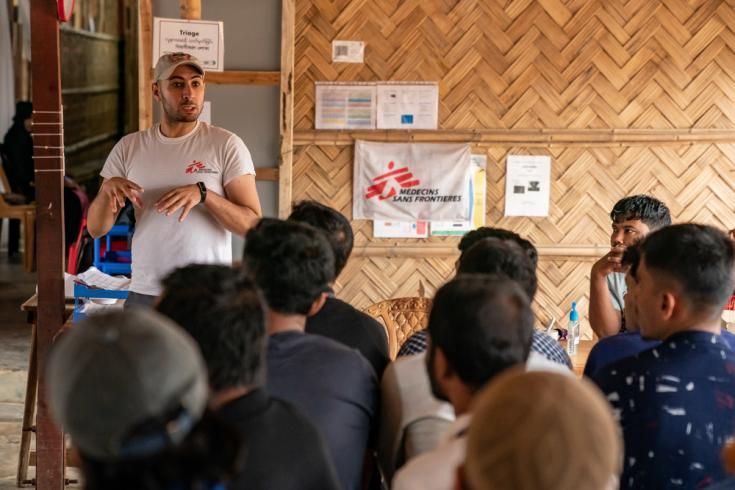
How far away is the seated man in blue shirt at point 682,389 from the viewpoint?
2.30 m

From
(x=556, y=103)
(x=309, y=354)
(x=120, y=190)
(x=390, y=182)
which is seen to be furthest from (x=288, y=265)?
(x=556, y=103)

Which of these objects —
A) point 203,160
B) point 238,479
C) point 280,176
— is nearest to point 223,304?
point 238,479

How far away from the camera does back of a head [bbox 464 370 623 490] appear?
49.1 inches

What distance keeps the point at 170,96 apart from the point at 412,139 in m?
3.38

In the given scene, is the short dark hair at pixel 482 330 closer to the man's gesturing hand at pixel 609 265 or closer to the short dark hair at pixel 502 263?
the short dark hair at pixel 502 263

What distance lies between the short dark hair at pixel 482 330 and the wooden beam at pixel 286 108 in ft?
14.9

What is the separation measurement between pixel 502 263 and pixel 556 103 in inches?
182

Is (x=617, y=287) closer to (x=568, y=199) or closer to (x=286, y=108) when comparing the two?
(x=286, y=108)

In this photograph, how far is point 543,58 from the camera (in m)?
7.18

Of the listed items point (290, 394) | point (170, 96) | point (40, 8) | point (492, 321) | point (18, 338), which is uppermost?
point (40, 8)

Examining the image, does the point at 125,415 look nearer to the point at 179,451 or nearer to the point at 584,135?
the point at 179,451

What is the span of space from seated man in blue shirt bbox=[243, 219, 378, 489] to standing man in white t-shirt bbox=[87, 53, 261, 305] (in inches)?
52.2

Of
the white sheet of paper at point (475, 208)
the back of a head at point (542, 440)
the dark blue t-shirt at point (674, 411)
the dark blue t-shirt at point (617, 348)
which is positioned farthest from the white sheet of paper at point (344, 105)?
the back of a head at point (542, 440)

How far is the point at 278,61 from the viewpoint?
255 inches
